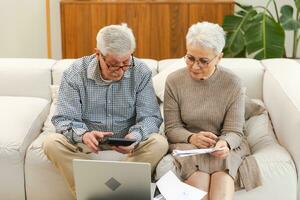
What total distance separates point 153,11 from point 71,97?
1.83m

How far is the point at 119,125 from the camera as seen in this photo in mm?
2453

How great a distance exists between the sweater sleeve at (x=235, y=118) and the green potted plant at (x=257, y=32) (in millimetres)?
1198

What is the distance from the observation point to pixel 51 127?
2.68 meters

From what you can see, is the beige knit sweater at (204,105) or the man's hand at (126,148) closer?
the man's hand at (126,148)

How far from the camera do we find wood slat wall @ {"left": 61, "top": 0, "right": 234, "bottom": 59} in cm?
403

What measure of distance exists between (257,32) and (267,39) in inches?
3.3

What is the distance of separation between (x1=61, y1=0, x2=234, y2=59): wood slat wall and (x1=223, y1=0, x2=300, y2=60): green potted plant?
0.32 metres

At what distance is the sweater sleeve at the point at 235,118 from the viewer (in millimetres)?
2332

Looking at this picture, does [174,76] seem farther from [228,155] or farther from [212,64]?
[228,155]

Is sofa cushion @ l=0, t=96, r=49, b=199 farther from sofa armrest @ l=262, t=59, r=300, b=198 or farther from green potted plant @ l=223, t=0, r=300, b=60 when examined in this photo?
green potted plant @ l=223, t=0, r=300, b=60

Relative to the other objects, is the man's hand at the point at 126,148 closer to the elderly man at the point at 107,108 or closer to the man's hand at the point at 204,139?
the elderly man at the point at 107,108

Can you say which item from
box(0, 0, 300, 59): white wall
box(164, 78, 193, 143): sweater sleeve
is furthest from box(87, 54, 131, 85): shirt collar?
box(0, 0, 300, 59): white wall

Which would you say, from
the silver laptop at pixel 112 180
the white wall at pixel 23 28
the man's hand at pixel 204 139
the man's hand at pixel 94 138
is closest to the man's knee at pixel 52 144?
the man's hand at pixel 94 138

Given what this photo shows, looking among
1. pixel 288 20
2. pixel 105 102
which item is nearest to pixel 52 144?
pixel 105 102
